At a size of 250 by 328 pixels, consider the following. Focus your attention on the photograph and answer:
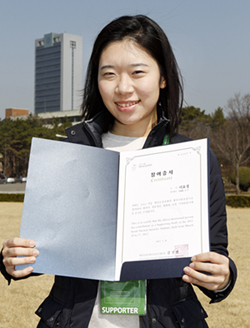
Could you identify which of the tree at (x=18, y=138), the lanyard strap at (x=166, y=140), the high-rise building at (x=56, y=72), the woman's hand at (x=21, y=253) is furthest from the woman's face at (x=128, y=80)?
the high-rise building at (x=56, y=72)

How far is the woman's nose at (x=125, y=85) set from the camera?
160 centimetres

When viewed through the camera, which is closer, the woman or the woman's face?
the woman

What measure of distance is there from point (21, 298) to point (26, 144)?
178 feet

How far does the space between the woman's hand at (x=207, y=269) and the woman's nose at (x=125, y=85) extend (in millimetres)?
726

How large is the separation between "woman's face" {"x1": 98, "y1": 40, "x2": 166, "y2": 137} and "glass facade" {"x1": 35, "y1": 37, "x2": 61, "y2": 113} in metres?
148

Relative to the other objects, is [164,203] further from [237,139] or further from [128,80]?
[237,139]

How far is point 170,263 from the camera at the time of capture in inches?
52.6

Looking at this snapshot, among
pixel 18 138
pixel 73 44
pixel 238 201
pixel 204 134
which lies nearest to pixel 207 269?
pixel 238 201

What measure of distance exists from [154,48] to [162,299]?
104 cm

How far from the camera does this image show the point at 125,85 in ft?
5.26

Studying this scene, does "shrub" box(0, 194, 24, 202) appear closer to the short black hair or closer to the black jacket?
the short black hair

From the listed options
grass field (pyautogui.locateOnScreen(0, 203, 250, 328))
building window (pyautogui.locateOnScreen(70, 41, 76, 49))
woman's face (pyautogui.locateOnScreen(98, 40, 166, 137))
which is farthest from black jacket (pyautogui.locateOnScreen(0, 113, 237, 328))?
building window (pyautogui.locateOnScreen(70, 41, 76, 49))

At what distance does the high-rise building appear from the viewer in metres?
146

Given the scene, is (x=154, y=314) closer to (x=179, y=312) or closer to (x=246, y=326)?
(x=179, y=312)
